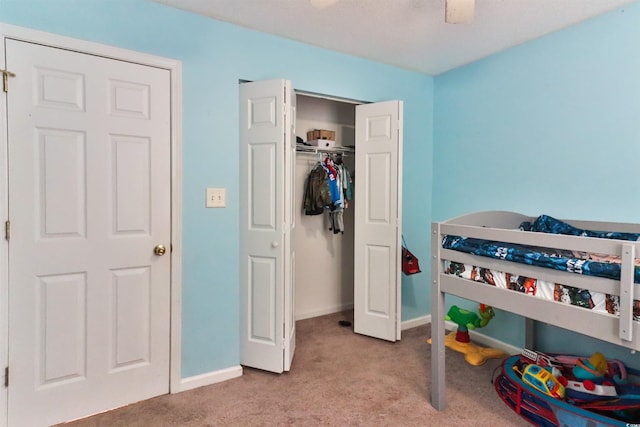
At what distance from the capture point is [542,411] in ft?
5.90

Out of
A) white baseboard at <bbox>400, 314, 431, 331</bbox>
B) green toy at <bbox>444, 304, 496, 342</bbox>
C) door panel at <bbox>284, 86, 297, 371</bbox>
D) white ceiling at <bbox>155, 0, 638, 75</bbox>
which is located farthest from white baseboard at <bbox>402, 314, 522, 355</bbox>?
white ceiling at <bbox>155, 0, 638, 75</bbox>

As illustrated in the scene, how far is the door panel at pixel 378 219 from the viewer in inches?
110

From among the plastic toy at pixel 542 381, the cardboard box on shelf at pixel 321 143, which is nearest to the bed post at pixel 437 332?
the plastic toy at pixel 542 381

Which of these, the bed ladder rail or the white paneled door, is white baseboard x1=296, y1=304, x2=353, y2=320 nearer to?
the white paneled door

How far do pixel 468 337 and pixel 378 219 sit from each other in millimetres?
1158

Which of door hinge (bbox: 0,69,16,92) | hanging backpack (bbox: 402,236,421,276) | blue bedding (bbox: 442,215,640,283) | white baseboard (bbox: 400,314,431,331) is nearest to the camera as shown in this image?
blue bedding (bbox: 442,215,640,283)

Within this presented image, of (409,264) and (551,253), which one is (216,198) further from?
(551,253)

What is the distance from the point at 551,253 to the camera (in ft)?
5.84

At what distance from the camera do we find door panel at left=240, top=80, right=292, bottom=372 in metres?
2.26

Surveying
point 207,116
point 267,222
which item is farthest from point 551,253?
point 207,116

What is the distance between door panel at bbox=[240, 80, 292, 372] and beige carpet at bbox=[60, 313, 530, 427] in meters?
0.23

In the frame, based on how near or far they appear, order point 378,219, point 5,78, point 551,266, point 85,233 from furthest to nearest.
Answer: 1. point 378,219
2. point 85,233
3. point 5,78
4. point 551,266

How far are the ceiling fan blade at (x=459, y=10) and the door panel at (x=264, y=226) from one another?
3.27 ft

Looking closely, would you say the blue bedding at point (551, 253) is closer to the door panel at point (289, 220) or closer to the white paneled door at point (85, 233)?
the door panel at point (289, 220)
